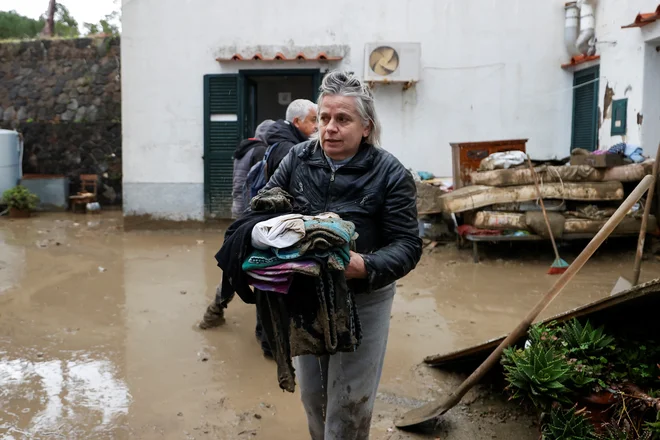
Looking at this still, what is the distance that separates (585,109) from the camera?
864 cm

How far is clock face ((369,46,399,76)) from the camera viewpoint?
8.92 meters

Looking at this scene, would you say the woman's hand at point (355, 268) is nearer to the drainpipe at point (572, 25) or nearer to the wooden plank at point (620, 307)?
the wooden plank at point (620, 307)

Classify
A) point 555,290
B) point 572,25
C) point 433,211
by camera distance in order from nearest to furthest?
point 555,290 < point 433,211 < point 572,25

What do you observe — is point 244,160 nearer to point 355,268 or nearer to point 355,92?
point 355,92

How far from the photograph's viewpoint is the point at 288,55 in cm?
924

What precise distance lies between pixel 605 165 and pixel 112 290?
17.9ft

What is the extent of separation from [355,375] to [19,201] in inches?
439

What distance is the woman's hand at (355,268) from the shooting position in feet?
6.38

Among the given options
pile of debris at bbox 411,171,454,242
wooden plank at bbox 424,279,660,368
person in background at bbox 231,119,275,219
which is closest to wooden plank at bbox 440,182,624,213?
pile of debris at bbox 411,171,454,242

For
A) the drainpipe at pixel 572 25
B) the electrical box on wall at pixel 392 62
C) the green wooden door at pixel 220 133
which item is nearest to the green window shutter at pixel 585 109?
the drainpipe at pixel 572 25

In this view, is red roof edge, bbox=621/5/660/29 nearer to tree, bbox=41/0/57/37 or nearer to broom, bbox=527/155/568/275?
broom, bbox=527/155/568/275

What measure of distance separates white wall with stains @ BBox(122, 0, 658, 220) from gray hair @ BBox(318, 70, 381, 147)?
7.15 metres

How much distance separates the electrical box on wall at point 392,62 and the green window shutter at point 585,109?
2.43 metres

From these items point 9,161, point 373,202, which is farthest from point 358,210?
point 9,161
